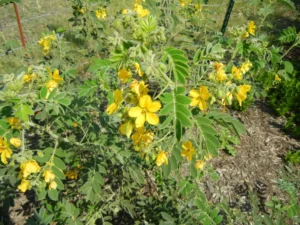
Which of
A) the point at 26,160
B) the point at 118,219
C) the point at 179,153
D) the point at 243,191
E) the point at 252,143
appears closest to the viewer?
the point at 26,160

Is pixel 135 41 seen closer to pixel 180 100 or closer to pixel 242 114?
pixel 180 100

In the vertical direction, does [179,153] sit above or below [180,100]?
below

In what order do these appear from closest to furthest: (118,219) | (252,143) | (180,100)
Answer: (180,100) → (118,219) → (252,143)

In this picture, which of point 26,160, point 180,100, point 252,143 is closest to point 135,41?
point 180,100

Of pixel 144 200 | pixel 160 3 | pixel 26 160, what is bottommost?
pixel 144 200

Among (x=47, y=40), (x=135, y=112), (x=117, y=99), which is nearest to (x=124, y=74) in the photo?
(x=117, y=99)

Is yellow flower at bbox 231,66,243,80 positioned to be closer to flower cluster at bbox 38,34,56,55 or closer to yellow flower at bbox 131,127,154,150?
yellow flower at bbox 131,127,154,150

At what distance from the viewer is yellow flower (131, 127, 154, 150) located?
1.28 meters

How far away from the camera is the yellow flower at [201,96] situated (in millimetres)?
1181

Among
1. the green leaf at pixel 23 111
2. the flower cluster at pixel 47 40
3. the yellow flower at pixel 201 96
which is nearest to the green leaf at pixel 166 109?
the yellow flower at pixel 201 96

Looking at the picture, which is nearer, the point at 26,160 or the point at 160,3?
the point at 26,160

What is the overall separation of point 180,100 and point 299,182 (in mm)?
1516

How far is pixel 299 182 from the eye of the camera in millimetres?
2148

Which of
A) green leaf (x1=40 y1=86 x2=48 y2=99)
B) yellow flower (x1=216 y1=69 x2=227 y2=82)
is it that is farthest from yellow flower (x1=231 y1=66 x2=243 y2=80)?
green leaf (x1=40 y1=86 x2=48 y2=99)
